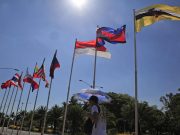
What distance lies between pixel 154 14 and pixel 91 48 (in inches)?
268

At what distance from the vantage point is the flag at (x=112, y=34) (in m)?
16.7

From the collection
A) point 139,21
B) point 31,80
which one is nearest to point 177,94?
point 31,80

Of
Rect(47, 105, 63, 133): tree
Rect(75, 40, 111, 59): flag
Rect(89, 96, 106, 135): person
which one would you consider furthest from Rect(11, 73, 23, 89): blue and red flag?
Rect(47, 105, 63, 133): tree

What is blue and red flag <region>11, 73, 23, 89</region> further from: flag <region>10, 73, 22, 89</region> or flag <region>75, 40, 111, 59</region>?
flag <region>75, 40, 111, 59</region>

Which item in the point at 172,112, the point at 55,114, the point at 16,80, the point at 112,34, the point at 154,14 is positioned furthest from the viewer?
the point at 55,114

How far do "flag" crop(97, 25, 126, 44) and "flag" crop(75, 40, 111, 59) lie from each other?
81 centimetres

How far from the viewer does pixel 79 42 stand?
19422mm

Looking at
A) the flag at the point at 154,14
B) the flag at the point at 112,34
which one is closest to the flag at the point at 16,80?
the flag at the point at 112,34

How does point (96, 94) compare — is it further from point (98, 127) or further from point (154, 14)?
point (154, 14)

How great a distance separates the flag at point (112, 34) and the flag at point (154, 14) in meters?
2.50

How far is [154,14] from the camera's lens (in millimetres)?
13188

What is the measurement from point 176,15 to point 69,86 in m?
11.1

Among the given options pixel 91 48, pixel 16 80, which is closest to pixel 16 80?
pixel 16 80

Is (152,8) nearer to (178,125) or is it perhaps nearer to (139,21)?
(139,21)
